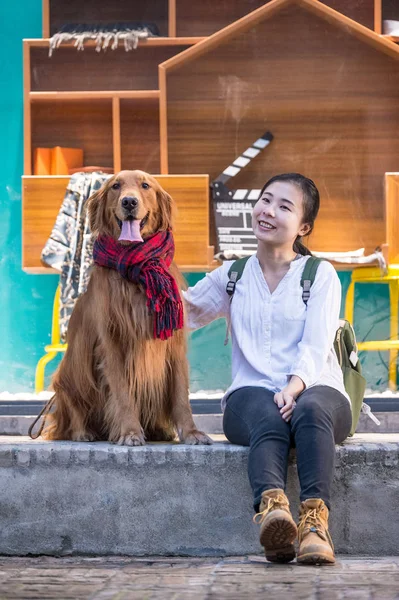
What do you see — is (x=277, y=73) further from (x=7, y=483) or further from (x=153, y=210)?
(x=7, y=483)

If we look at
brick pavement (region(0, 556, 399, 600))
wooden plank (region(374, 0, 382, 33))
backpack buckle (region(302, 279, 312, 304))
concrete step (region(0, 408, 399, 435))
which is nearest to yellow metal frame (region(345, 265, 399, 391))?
concrete step (region(0, 408, 399, 435))

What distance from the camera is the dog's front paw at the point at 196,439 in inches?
130

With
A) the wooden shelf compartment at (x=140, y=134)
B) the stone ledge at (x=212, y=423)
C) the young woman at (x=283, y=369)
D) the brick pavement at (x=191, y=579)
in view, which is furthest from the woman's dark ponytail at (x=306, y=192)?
the wooden shelf compartment at (x=140, y=134)

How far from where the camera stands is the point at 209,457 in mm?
3137

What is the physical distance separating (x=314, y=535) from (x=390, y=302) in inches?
107

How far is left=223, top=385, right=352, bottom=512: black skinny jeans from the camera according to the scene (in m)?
2.87

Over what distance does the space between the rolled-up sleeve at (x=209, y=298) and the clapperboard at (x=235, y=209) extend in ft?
5.38

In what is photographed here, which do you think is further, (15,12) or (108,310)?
(15,12)

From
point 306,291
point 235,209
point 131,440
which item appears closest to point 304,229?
point 306,291

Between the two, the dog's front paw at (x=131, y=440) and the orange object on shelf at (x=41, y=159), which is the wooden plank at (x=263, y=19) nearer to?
the orange object on shelf at (x=41, y=159)

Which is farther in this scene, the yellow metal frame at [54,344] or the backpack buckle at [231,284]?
the yellow metal frame at [54,344]

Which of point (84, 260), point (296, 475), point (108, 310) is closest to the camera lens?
point (296, 475)

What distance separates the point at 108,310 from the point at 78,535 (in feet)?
2.39

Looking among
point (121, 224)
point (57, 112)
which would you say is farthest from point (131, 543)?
point (57, 112)
